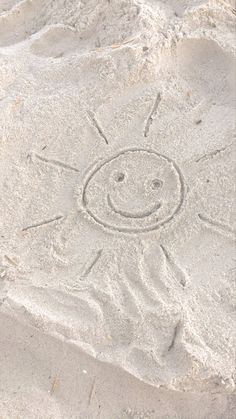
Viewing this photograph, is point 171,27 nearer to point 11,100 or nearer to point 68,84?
point 68,84

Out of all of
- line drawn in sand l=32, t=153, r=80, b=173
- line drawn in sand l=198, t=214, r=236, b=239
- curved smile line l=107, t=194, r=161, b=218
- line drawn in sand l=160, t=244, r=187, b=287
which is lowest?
line drawn in sand l=160, t=244, r=187, b=287

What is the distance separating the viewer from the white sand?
73.9 inches

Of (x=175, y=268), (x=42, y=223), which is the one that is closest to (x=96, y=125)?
(x=42, y=223)

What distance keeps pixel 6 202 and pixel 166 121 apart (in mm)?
946

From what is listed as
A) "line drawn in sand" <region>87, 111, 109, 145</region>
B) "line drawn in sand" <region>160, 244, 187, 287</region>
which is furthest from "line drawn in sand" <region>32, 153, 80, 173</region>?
"line drawn in sand" <region>160, 244, 187, 287</region>

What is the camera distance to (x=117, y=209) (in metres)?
2.43

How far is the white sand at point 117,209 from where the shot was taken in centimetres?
188

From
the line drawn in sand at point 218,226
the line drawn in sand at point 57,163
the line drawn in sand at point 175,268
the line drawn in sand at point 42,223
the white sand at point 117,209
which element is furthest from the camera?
the line drawn in sand at point 57,163

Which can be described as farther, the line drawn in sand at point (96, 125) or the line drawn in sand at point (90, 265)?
the line drawn in sand at point (96, 125)

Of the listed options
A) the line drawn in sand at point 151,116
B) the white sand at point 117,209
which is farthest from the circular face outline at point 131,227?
the line drawn in sand at point 151,116

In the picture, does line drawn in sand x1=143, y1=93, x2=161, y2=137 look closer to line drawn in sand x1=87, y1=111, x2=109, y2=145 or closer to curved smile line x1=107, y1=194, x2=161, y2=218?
line drawn in sand x1=87, y1=111, x2=109, y2=145

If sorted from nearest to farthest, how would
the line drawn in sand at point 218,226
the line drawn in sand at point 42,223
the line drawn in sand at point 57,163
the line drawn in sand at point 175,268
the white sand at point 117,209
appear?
the white sand at point 117,209
the line drawn in sand at point 175,268
the line drawn in sand at point 218,226
the line drawn in sand at point 42,223
the line drawn in sand at point 57,163

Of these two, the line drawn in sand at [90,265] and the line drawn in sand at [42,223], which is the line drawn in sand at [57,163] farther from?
the line drawn in sand at [90,265]

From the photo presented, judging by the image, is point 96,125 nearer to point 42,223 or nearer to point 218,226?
point 42,223
